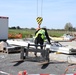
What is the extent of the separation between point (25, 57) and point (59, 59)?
1.75 metres

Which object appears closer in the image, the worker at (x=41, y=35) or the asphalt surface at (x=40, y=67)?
the asphalt surface at (x=40, y=67)

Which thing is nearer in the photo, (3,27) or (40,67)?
(40,67)

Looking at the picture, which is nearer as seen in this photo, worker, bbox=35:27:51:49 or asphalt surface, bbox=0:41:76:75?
asphalt surface, bbox=0:41:76:75

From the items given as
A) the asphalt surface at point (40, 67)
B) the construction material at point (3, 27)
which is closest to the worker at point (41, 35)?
the asphalt surface at point (40, 67)

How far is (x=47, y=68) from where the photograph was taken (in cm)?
1098

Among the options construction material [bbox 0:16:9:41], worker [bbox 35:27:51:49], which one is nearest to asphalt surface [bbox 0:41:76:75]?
worker [bbox 35:27:51:49]

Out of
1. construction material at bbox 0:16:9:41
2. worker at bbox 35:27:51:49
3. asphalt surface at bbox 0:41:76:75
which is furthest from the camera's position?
construction material at bbox 0:16:9:41

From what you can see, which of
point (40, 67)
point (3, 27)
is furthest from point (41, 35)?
point (3, 27)

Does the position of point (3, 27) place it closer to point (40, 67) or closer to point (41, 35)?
point (41, 35)

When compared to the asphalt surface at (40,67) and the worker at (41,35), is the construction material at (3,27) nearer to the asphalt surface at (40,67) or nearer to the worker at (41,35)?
the worker at (41,35)

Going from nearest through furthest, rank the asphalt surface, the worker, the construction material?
the asphalt surface → the worker → the construction material

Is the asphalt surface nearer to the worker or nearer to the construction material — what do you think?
the worker

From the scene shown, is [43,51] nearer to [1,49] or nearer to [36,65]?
[36,65]

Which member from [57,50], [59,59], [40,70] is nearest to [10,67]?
[40,70]
